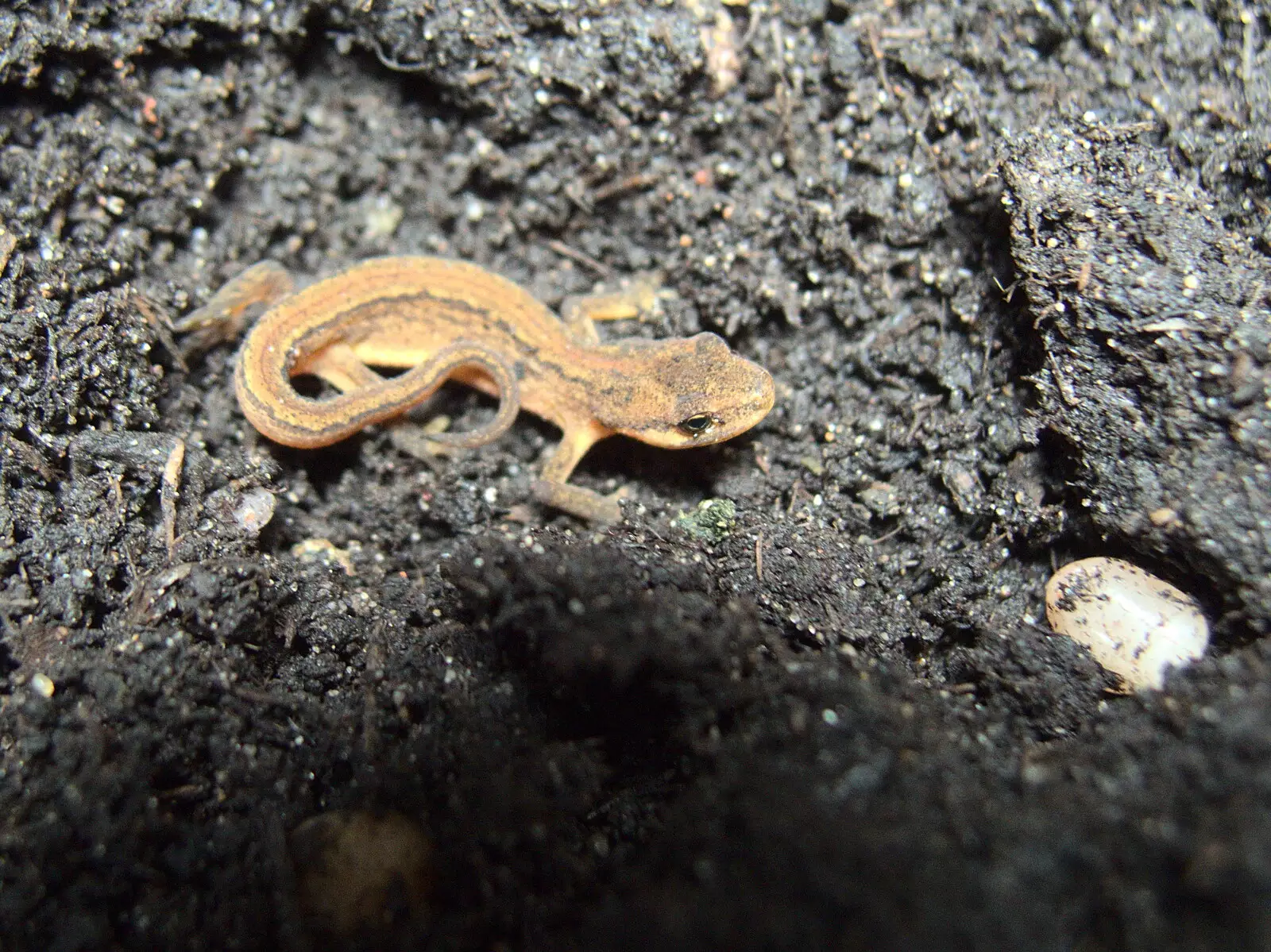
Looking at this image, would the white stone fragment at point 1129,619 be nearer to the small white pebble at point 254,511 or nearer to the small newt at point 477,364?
the small newt at point 477,364

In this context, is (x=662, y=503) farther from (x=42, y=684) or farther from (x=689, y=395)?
(x=42, y=684)

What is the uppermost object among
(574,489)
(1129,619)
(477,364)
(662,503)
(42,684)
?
(1129,619)

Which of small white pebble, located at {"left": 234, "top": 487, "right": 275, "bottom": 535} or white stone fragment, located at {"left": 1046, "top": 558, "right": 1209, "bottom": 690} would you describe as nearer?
white stone fragment, located at {"left": 1046, "top": 558, "right": 1209, "bottom": 690}

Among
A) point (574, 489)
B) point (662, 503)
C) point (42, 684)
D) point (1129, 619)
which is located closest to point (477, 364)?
point (574, 489)

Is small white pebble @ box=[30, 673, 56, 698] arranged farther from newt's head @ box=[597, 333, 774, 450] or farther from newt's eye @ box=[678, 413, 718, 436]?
newt's eye @ box=[678, 413, 718, 436]

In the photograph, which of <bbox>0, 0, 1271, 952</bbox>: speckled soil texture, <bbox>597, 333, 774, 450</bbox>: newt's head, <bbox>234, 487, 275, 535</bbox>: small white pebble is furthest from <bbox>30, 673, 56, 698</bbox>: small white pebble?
<bbox>597, 333, 774, 450</bbox>: newt's head

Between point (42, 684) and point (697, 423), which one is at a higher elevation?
point (697, 423)

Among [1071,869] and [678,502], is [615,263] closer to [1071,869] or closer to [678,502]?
[678,502]

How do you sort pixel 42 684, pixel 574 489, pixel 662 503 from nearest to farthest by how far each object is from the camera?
pixel 42 684, pixel 662 503, pixel 574 489
